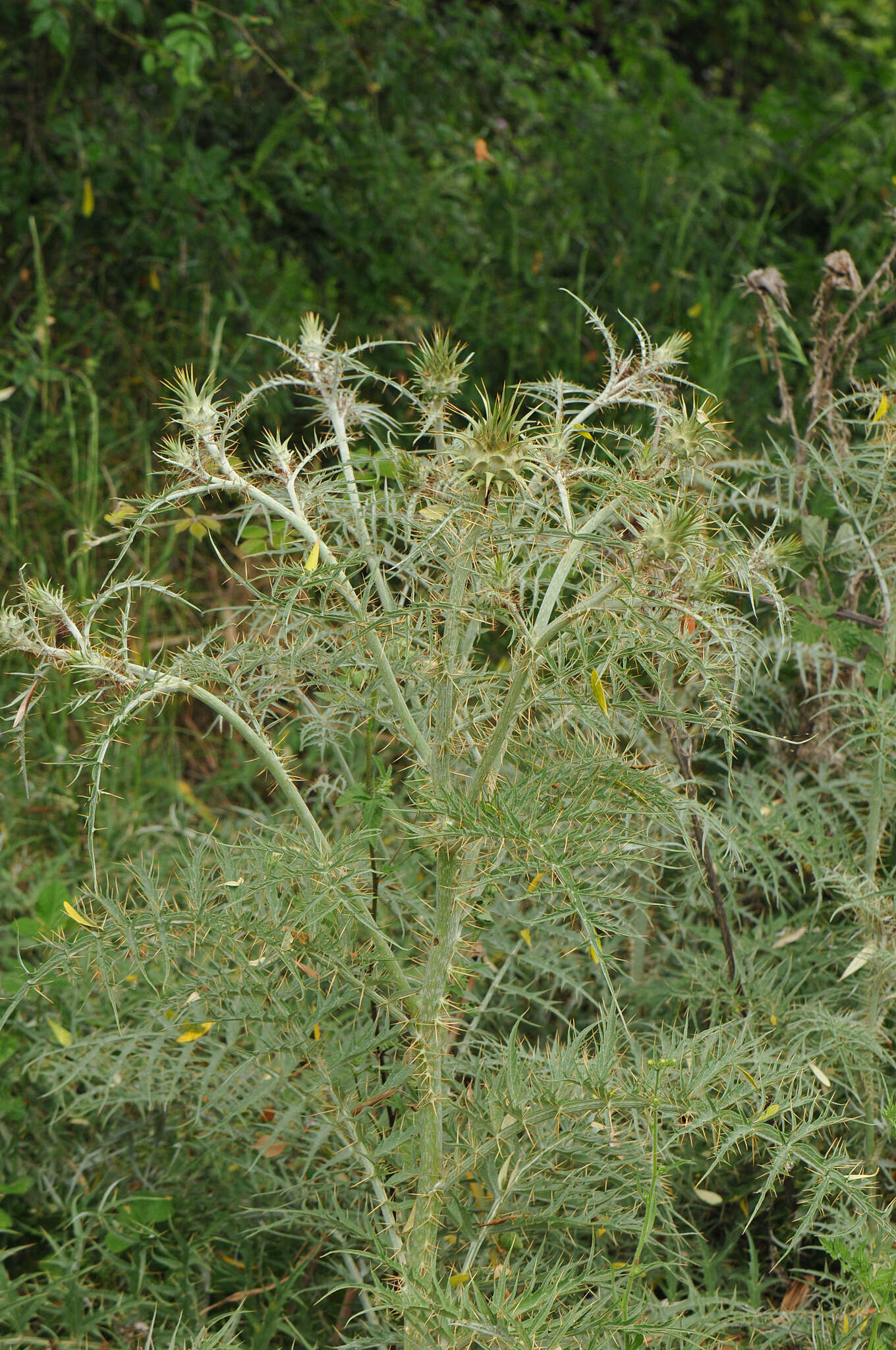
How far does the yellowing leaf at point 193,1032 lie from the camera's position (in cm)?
164

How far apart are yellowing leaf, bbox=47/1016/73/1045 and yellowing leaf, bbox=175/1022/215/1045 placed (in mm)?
367

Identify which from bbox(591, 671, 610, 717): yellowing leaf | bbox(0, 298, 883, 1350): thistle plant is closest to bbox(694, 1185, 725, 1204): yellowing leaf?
bbox(0, 298, 883, 1350): thistle plant

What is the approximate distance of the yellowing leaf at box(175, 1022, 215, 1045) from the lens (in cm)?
164

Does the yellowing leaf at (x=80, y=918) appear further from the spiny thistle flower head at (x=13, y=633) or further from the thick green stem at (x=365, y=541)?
the thick green stem at (x=365, y=541)

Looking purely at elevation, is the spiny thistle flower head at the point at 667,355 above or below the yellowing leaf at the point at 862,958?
above

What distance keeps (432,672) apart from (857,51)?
243 inches

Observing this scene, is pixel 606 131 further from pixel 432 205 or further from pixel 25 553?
pixel 25 553

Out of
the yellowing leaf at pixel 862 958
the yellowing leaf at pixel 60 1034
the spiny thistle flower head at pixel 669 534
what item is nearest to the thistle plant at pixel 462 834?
the spiny thistle flower head at pixel 669 534

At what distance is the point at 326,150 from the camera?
4.15 metres

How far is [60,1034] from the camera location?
199cm

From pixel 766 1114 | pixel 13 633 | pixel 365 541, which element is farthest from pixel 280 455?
pixel 766 1114

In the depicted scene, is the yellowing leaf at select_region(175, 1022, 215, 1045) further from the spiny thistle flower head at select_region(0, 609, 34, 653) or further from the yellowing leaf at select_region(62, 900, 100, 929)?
the spiny thistle flower head at select_region(0, 609, 34, 653)

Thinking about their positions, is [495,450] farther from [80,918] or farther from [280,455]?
[80,918]

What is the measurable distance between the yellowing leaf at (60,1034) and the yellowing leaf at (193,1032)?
37cm
